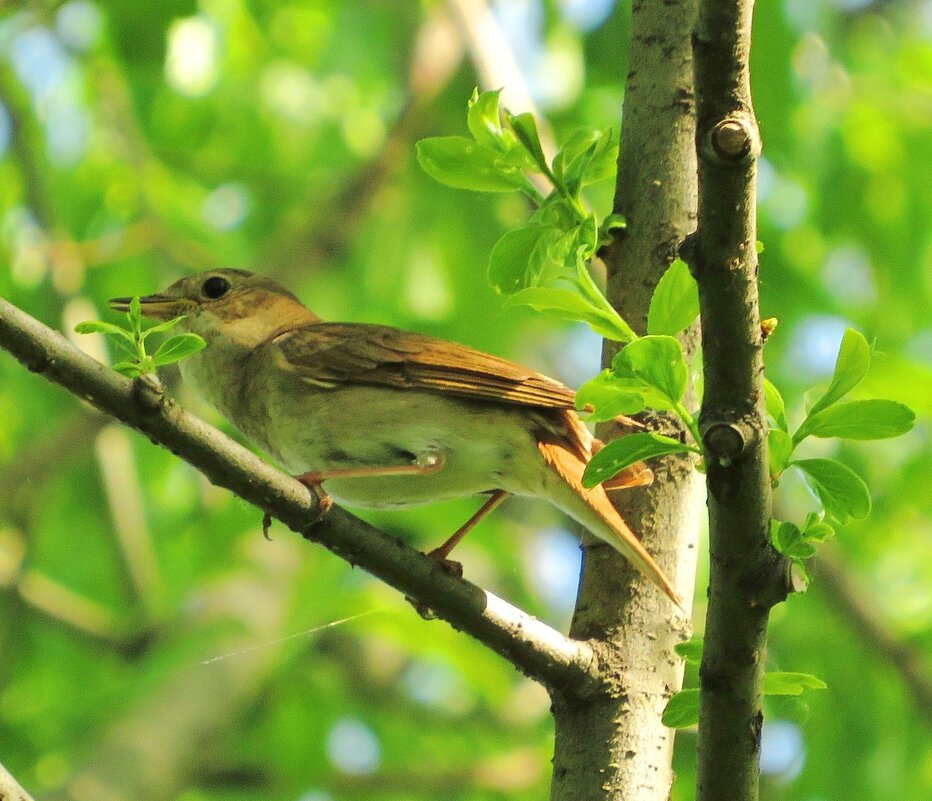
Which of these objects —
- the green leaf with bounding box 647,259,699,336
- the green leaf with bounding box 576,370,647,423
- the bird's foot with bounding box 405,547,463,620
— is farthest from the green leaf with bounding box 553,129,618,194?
the bird's foot with bounding box 405,547,463,620

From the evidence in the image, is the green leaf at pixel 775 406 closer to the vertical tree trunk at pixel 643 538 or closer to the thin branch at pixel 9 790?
the vertical tree trunk at pixel 643 538

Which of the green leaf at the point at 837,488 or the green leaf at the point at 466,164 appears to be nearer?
the green leaf at the point at 837,488

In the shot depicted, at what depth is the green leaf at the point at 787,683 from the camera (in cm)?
222

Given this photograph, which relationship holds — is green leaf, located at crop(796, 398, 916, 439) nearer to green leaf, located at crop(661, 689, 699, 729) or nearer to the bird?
green leaf, located at crop(661, 689, 699, 729)

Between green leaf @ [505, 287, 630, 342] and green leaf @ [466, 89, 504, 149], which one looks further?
green leaf @ [466, 89, 504, 149]

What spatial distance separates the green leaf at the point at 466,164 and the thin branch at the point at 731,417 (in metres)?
0.60

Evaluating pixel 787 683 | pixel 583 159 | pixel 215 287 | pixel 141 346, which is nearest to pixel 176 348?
pixel 141 346

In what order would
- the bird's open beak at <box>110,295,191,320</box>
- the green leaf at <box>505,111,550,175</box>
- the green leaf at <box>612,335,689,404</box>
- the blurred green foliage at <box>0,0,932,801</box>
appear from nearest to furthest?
the green leaf at <box>612,335,689,404</box> < the green leaf at <box>505,111,550,175</box> < the bird's open beak at <box>110,295,191,320</box> < the blurred green foliage at <box>0,0,932,801</box>

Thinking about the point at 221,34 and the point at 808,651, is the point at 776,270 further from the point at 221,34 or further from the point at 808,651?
the point at 221,34

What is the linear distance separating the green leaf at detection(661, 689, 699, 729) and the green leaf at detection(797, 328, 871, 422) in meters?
0.62

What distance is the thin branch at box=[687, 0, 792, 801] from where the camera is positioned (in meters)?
1.75

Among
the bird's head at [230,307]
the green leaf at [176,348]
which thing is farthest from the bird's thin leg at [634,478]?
the bird's head at [230,307]

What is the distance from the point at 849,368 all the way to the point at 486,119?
84 cm

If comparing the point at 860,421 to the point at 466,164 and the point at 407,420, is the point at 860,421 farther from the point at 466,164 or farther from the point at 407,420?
the point at 407,420
